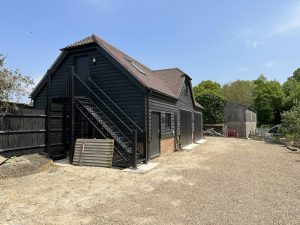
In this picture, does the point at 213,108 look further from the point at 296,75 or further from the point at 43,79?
the point at 296,75

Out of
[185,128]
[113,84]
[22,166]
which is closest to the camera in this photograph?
[22,166]

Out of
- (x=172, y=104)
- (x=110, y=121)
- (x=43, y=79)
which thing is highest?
(x=43, y=79)

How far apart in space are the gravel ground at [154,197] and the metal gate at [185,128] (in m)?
9.00

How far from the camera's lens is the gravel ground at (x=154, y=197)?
221 inches

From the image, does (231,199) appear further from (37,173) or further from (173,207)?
(37,173)

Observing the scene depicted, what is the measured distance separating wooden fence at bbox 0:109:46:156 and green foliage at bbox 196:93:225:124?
27.0m

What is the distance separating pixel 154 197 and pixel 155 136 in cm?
762

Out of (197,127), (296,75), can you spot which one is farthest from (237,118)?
(296,75)

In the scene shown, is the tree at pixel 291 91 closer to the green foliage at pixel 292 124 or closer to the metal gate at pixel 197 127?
the green foliage at pixel 292 124

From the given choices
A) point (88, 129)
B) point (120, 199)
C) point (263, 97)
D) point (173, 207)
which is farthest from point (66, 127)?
point (263, 97)

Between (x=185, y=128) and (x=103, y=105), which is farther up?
(x=103, y=105)

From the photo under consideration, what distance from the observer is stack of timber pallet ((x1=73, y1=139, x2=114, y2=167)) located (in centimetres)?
1159

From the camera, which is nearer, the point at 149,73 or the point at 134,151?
the point at 134,151

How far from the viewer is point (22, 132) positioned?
1126cm
